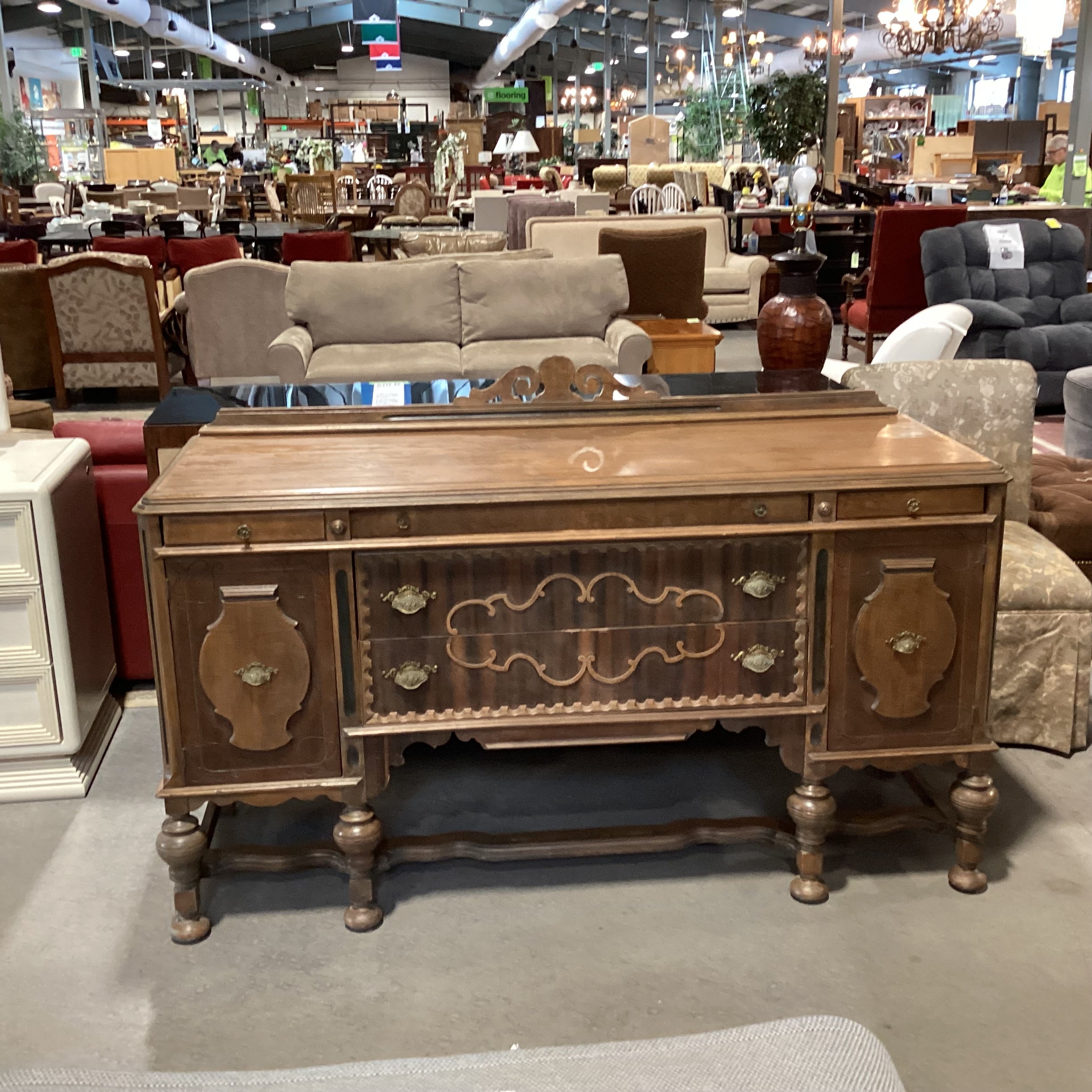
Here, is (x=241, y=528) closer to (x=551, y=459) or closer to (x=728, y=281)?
(x=551, y=459)

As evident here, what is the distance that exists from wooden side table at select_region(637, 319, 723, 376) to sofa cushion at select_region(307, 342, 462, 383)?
1.06m

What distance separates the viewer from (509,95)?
90.6 ft

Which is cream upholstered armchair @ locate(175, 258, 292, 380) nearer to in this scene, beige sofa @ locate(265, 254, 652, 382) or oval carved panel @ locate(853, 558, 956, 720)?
beige sofa @ locate(265, 254, 652, 382)

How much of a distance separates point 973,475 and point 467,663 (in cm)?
101

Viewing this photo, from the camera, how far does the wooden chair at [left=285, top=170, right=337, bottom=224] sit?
537 inches

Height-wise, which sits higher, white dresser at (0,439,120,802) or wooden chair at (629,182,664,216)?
wooden chair at (629,182,664,216)

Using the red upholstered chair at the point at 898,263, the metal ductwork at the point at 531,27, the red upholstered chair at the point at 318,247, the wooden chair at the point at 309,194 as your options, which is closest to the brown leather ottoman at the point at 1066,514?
the red upholstered chair at the point at 898,263

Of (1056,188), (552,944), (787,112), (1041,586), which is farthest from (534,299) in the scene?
(787,112)

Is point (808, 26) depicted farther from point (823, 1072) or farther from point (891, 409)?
point (823, 1072)

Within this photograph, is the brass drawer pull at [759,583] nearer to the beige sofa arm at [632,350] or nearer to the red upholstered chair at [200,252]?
the beige sofa arm at [632,350]

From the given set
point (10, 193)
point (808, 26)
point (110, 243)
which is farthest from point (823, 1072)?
point (808, 26)

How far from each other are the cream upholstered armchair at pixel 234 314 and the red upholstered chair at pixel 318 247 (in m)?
1.63

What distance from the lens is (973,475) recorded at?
2.18m

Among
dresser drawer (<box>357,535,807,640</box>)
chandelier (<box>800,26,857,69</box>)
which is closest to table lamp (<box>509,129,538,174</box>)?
chandelier (<box>800,26,857,69</box>)
